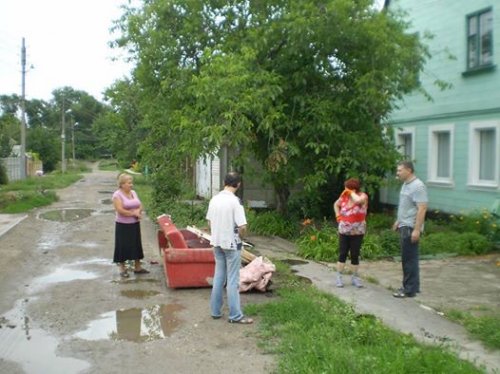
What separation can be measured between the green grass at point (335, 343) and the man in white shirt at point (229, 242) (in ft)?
1.23

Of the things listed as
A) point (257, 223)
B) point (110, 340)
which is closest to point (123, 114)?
point (257, 223)

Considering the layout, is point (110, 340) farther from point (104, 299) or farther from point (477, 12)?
point (477, 12)

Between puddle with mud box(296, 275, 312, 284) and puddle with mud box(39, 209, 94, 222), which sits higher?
puddle with mud box(39, 209, 94, 222)

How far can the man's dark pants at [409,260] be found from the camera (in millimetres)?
7699

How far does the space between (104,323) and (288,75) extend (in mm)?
7370

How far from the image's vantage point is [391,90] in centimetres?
1245

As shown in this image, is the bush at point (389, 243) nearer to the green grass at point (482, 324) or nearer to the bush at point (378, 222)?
the bush at point (378, 222)

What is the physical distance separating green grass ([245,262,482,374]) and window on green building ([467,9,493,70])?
908 centimetres

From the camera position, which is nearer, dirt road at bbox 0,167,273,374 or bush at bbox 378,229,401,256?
dirt road at bbox 0,167,273,374

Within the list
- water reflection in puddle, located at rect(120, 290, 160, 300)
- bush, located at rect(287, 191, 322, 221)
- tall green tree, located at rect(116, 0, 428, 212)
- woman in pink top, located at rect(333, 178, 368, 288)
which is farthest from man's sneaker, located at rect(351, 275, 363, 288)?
bush, located at rect(287, 191, 322, 221)

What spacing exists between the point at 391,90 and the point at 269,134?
2714 mm

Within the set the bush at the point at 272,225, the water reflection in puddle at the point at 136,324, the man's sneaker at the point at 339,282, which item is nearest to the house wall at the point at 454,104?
the bush at the point at 272,225

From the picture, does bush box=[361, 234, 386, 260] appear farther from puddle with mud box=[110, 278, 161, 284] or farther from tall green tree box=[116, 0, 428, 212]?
puddle with mud box=[110, 278, 161, 284]

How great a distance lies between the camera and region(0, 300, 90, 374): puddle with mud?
541cm
